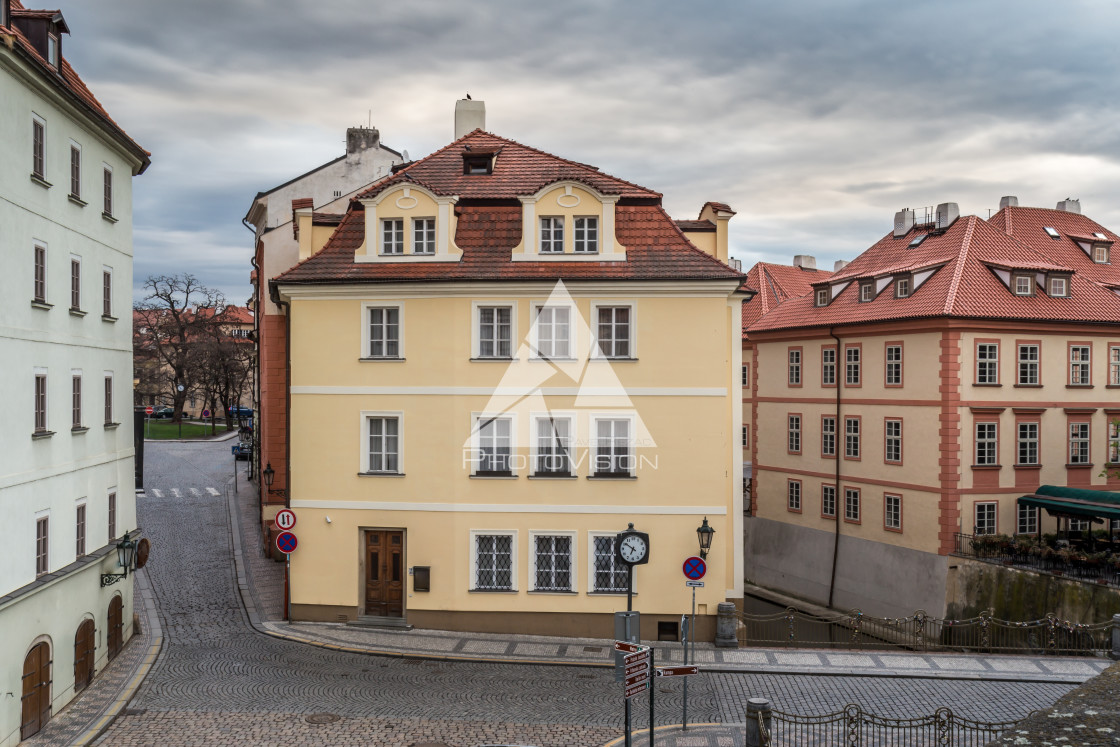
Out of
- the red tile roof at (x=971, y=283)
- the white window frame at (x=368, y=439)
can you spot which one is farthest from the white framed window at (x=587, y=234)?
the red tile roof at (x=971, y=283)

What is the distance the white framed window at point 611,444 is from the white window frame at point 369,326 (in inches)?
204

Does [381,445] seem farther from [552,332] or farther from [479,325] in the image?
[552,332]

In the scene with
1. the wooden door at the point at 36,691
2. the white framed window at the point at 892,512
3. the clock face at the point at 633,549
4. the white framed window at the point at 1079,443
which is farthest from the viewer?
the white framed window at the point at 892,512

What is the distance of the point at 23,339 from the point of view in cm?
1559

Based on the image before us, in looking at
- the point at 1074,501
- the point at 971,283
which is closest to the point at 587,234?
the point at 971,283

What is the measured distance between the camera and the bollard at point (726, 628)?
69.3ft

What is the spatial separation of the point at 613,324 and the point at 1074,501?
18.3 metres

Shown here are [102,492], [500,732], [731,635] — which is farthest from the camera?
[731,635]

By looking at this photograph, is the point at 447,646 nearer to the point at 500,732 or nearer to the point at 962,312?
the point at 500,732

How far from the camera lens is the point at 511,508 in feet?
72.6

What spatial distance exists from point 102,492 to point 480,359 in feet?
29.4

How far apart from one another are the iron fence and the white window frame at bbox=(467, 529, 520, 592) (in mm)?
8051

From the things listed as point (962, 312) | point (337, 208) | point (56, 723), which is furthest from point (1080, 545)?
point (56, 723)

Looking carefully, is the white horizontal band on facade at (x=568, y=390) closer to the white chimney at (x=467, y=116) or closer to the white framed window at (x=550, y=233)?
the white framed window at (x=550, y=233)
